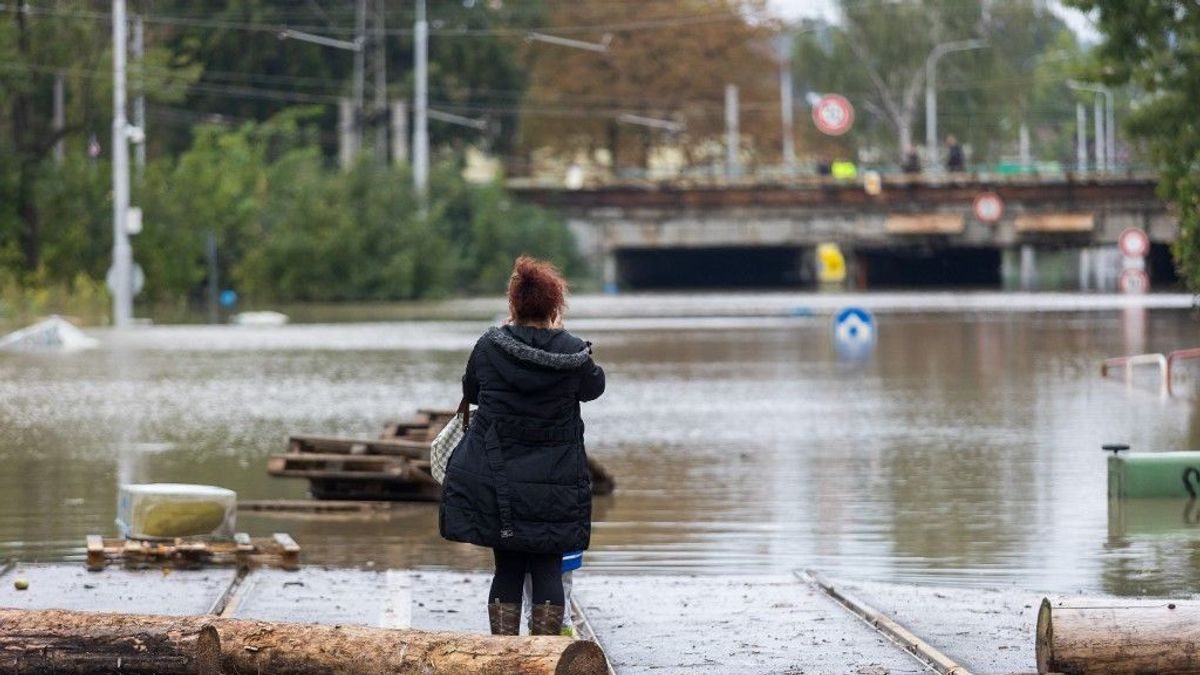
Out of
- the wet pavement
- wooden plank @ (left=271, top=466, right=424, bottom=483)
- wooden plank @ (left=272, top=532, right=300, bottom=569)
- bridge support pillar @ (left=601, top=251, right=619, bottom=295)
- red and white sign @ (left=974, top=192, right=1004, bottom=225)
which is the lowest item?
the wet pavement

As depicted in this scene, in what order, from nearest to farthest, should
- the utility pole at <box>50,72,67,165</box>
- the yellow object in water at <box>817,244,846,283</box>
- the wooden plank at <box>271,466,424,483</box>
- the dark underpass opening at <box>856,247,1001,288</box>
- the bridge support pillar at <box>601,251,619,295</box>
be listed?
1. the wooden plank at <box>271,466,424,483</box>
2. the utility pole at <box>50,72,67,165</box>
3. the bridge support pillar at <box>601,251,619,295</box>
4. the dark underpass opening at <box>856,247,1001,288</box>
5. the yellow object in water at <box>817,244,846,283</box>

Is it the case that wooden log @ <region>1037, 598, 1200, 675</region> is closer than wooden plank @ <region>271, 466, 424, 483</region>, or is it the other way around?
wooden log @ <region>1037, 598, 1200, 675</region>

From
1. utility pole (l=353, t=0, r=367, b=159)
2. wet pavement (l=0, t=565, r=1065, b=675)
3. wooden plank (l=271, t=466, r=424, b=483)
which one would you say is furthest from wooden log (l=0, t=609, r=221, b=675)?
utility pole (l=353, t=0, r=367, b=159)

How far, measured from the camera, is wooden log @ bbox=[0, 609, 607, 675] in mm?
7840

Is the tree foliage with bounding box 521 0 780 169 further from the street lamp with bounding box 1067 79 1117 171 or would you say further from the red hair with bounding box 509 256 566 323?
the red hair with bounding box 509 256 566 323

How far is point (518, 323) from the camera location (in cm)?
871

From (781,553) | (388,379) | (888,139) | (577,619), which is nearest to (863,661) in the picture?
(577,619)

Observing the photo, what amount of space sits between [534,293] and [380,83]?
244 ft

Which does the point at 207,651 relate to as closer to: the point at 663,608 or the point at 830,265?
the point at 663,608

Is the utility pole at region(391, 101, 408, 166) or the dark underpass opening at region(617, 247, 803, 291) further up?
the utility pole at region(391, 101, 408, 166)

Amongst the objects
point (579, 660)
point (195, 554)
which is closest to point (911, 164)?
point (195, 554)

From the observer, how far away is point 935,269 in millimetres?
99375

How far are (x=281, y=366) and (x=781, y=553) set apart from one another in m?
20.1

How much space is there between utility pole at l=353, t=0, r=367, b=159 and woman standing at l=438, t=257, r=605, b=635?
69.7 m
